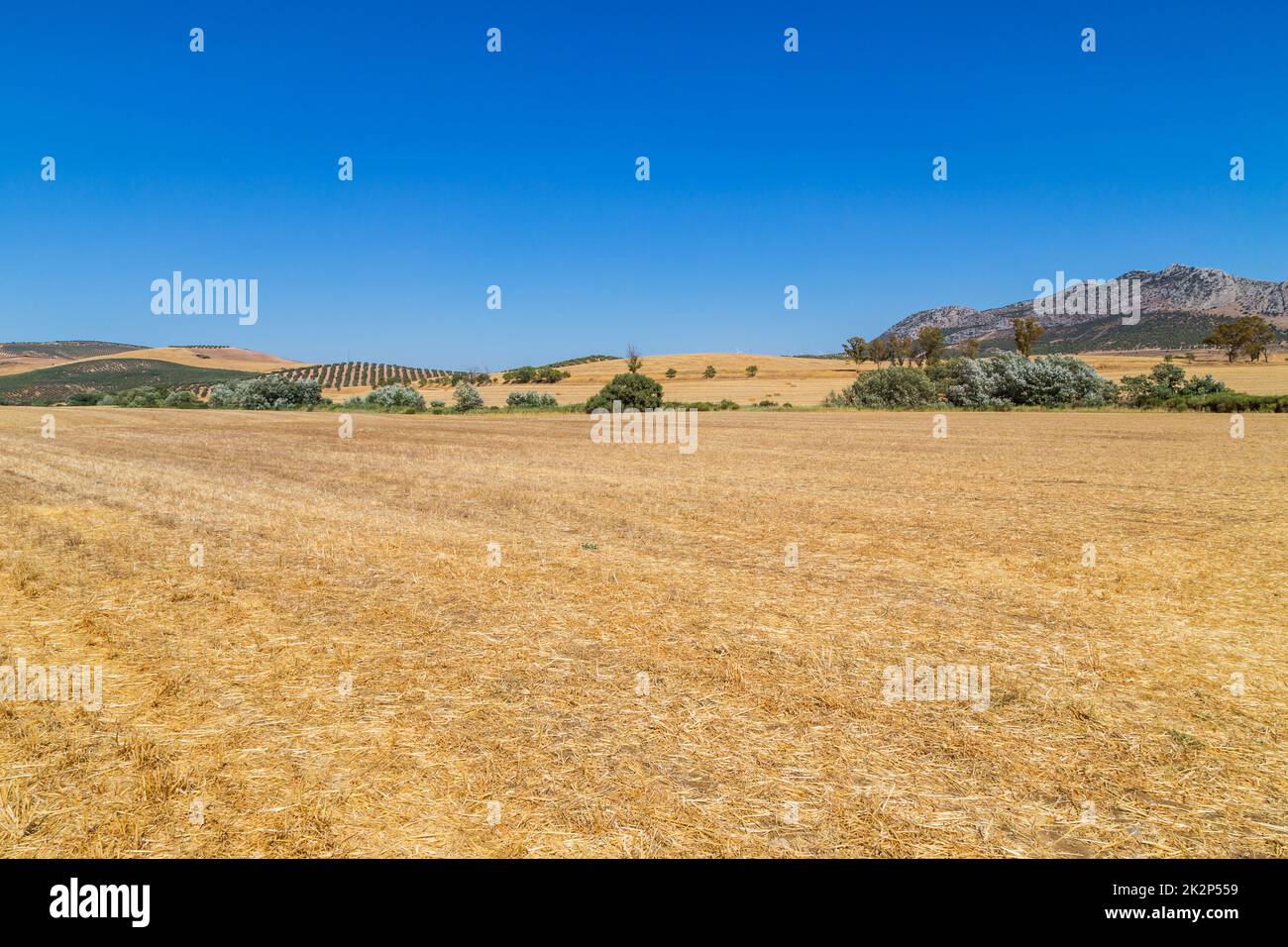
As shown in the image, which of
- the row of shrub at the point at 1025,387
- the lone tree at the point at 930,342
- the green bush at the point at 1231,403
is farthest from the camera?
the lone tree at the point at 930,342

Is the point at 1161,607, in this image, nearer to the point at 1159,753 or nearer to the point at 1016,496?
the point at 1159,753

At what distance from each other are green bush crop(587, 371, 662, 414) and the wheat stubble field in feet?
143

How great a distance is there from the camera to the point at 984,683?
5.88m

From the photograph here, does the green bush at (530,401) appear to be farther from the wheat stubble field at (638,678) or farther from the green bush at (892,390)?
the wheat stubble field at (638,678)

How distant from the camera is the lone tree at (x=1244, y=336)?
9838 cm

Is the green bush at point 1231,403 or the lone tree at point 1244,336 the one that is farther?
the lone tree at point 1244,336

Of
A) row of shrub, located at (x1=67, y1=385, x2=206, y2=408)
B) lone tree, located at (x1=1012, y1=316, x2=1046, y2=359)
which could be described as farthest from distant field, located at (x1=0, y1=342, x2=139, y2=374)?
lone tree, located at (x1=1012, y1=316, x2=1046, y2=359)

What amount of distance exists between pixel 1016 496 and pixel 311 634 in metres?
15.1

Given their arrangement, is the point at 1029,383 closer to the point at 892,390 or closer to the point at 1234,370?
the point at 892,390

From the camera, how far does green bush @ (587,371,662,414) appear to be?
58.2 metres

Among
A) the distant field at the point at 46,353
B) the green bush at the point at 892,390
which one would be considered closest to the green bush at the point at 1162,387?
the green bush at the point at 892,390

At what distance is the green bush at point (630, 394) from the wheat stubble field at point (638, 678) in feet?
143
